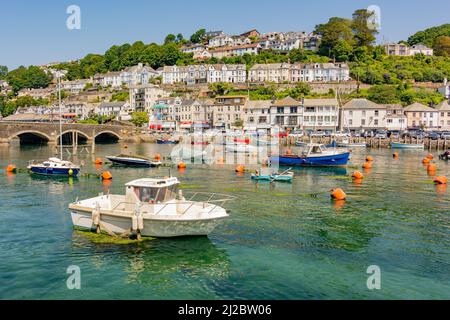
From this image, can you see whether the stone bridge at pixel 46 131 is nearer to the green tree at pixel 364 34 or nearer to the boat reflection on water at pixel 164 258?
the boat reflection on water at pixel 164 258

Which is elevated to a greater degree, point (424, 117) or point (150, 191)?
point (424, 117)

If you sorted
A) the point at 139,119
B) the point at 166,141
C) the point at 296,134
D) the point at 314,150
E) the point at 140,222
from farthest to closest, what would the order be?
the point at 139,119
the point at 166,141
the point at 296,134
the point at 314,150
the point at 140,222

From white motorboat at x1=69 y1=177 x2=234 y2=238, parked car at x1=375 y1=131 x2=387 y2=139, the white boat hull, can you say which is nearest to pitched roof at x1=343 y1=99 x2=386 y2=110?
parked car at x1=375 y1=131 x2=387 y2=139

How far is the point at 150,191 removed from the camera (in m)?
27.6

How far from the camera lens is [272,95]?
159m

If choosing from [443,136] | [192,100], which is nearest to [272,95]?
[192,100]

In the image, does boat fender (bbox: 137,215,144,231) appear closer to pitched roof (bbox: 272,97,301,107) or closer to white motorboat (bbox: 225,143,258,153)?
white motorboat (bbox: 225,143,258,153)

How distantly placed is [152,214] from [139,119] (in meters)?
134

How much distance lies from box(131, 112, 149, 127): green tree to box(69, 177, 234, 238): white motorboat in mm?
130243

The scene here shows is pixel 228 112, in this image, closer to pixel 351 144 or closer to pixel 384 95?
pixel 351 144

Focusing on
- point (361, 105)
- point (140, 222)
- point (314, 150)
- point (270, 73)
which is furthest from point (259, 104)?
point (140, 222)

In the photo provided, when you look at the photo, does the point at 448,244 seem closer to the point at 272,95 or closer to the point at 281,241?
the point at 281,241

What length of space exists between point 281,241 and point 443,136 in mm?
98589

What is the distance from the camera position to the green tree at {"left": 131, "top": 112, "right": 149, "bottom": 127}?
513 feet
